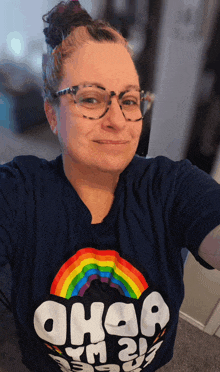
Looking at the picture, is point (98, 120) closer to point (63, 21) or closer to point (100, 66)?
point (100, 66)

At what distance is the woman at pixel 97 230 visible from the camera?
0.56 m

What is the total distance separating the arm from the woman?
1 cm

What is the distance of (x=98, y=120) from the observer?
0.56 metres

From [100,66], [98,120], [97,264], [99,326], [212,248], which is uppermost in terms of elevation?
[100,66]

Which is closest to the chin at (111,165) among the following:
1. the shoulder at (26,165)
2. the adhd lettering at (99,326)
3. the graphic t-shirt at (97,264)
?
the graphic t-shirt at (97,264)

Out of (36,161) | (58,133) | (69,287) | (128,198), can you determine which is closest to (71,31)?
(58,133)

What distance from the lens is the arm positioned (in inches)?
18.9

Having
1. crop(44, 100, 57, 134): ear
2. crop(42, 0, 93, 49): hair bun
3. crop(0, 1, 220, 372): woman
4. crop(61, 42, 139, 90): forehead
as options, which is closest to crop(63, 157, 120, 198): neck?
crop(0, 1, 220, 372): woman

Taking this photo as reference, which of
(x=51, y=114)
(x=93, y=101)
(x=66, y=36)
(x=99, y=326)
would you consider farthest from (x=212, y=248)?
(x=66, y=36)

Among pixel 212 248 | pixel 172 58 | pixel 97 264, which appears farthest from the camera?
pixel 172 58

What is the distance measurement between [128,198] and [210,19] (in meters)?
0.68

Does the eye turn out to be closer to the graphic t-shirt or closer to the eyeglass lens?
the eyeglass lens

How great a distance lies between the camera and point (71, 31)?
62cm

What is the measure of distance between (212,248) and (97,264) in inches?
12.5
